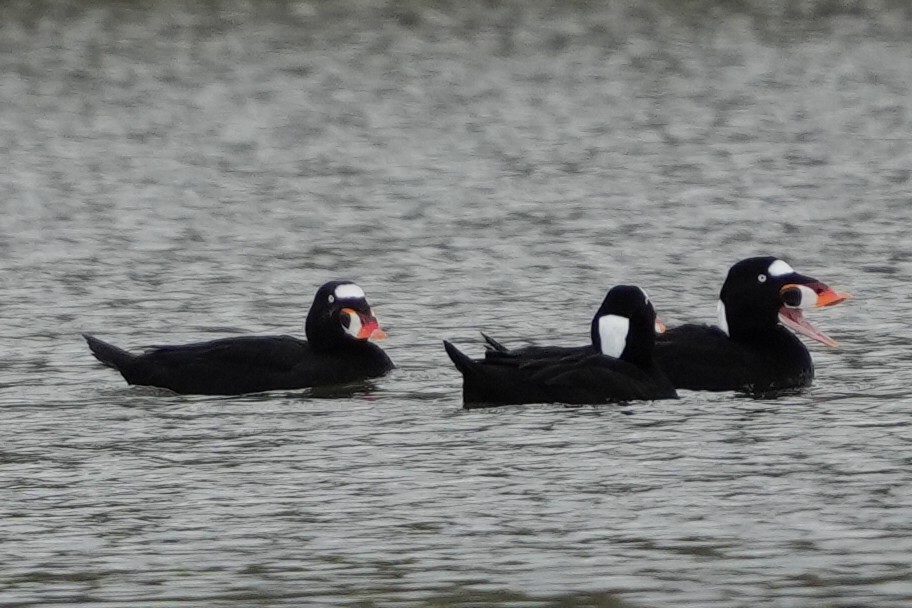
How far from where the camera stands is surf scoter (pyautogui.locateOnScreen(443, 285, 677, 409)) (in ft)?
39.4

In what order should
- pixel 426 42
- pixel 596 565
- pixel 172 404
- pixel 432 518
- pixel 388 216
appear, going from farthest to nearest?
1. pixel 426 42
2. pixel 388 216
3. pixel 172 404
4. pixel 432 518
5. pixel 596 565

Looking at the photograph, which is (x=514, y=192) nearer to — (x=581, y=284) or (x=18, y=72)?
(x=581, y=284)

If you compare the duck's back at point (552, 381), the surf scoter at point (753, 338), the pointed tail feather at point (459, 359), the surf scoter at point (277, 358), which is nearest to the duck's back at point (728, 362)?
the surf scoter at point (753, 338)

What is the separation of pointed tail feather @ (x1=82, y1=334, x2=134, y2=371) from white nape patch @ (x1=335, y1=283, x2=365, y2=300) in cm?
129

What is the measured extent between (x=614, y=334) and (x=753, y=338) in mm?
1136

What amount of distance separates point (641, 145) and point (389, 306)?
8.91 m

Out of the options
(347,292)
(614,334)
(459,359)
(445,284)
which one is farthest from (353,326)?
(445,284)

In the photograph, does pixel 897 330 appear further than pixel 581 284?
No

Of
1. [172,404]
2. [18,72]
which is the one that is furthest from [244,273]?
[18,72]

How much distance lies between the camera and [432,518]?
948 cm

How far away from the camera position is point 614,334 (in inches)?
488

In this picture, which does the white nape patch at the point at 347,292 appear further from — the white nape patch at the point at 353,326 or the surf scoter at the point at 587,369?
the surf scoter at the point at 587,369

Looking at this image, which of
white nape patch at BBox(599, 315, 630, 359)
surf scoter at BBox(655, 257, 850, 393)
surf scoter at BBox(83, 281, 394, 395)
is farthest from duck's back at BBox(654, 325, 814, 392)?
surf scoter at BBox(83, 281, 394, 395)

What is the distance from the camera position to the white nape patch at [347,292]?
44.0 feet
